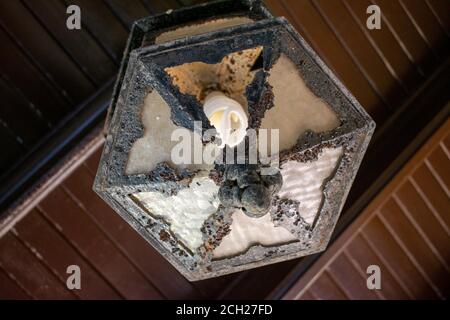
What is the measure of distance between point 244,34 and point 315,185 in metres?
0.52

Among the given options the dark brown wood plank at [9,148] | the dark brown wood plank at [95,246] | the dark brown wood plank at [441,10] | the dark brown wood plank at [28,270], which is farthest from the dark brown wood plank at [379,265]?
the dark brown wood plank at [9,148]

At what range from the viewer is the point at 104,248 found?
109 inches

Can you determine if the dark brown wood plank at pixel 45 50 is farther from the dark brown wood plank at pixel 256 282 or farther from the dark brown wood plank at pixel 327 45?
the dark brown wood plank at pixel 256 282

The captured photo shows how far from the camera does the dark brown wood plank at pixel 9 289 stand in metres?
2.62

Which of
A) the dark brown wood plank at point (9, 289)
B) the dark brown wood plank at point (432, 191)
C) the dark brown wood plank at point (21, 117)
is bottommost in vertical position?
the dark brown wood plank at point (432, 191)

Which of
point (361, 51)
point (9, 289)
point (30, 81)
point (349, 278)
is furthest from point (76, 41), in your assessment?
point (349, 278)

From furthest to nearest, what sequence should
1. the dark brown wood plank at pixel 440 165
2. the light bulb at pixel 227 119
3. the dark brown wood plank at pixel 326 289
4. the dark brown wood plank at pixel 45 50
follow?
1. the dark brown wood plank at pixel 326 289
2. the dark brown wood plank at pixel 440 165
3. the dark brown wood plank at pixel 45 50
4. the light bulb at pixel 227 119

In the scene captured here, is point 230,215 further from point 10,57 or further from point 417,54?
point 417,54

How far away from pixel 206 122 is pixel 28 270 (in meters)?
1.81

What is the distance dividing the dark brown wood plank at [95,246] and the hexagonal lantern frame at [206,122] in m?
1.23

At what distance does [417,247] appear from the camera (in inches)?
114

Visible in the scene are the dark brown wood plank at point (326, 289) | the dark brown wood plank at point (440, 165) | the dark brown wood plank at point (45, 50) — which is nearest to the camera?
the dark brown wood plank at point (45, 50)

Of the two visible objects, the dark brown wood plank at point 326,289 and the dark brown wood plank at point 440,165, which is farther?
the dark brown wood plank at point 326,289

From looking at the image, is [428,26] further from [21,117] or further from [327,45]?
[21,117]
